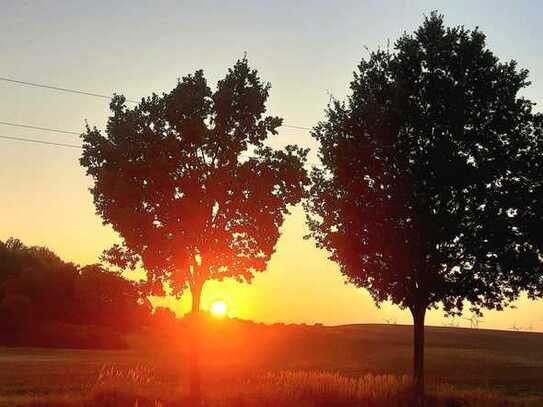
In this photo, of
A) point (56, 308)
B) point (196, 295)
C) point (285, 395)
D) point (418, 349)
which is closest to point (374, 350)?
point (56, 308)

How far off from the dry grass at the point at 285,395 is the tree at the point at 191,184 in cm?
232

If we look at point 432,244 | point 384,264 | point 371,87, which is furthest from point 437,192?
point 371,87

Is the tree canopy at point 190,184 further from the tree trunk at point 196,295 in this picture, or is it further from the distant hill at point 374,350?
the distant hill at point 374,350

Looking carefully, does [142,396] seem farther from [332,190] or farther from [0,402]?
[332,190]

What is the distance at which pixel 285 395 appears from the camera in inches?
956

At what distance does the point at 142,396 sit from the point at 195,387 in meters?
2.16

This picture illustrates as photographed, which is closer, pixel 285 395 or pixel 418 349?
pixel 285 395

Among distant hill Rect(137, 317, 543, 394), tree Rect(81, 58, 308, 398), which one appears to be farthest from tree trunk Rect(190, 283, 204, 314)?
distant hill Rect(137, 317, 543, 394)

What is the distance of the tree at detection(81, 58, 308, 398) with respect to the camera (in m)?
26.1

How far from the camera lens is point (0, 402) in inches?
858

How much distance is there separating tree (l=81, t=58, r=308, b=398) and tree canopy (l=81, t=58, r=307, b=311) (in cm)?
4

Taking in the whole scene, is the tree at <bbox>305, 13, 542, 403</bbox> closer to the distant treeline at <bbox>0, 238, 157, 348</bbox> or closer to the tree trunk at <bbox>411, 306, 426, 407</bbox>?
the tree trunk at <bbox>411, 306, 426, 407</bbox>

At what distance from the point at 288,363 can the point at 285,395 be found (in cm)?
3214

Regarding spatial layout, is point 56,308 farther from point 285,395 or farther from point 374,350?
point 285,395
